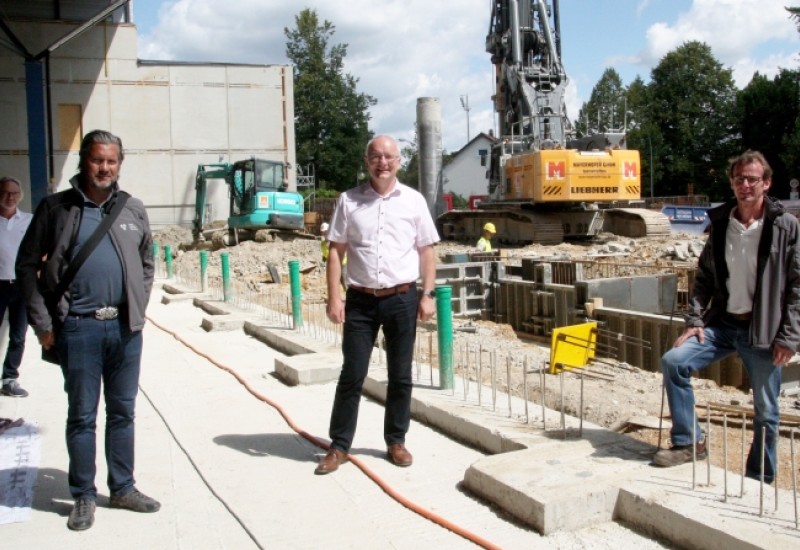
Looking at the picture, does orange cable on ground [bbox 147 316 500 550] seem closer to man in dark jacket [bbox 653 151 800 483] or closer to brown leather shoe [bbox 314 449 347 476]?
brown leather shoe [bbox 314 449 347 476]

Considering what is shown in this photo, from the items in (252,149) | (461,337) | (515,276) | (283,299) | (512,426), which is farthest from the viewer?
(252,149)

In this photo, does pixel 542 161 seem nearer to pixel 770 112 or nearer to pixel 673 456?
pixel 673 456

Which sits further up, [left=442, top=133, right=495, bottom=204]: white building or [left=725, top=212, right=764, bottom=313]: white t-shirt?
[left=442, top=133, right=495, bottom=204]: white building

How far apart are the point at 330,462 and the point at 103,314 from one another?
1551mm

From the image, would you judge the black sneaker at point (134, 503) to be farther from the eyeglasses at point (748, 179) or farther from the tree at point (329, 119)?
the tree at point (329, 119)

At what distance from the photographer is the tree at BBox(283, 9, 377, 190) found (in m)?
64.9

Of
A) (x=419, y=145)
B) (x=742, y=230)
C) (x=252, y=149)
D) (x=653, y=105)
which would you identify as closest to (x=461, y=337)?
(x=742, y=230)

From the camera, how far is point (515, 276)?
62.3ft

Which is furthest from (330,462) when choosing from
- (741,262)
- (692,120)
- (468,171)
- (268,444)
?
(468,171)

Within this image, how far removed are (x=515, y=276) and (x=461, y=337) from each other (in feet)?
19.6

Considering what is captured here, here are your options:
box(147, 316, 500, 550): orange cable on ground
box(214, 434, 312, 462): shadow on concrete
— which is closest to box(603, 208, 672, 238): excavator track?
box(147, 316, 500, 550): orange cable on ground

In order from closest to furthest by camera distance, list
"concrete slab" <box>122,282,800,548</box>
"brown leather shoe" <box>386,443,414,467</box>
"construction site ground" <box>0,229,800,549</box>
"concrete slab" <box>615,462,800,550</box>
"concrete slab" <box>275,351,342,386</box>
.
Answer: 1. "concrete slab" <box>615,462,800,550</box>
2. "concrete slab" <box>122,282,800,548</box>
3. "construction site ground" <box>0,229,800,549</box>
4. "brown leather shoe" <box>386,443,414,467</box>
5. "concrete slab" <box>275,351,342,386</box>

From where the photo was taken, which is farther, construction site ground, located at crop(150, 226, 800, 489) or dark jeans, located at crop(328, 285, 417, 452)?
construction site ground, located at crop(150, 226, 800, 489)

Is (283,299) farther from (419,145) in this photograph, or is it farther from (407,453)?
(419,145)
